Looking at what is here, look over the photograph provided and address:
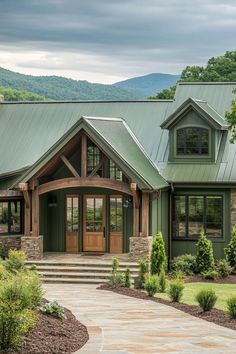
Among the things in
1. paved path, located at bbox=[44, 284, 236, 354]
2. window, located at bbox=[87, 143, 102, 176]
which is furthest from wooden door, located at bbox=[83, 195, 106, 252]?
paved path, located at bbox=[44, 284, 236, 354]

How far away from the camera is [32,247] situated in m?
27.4

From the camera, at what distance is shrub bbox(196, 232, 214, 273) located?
27.2 meters

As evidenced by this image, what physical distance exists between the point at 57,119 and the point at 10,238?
6305mm

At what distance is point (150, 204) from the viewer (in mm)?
27422

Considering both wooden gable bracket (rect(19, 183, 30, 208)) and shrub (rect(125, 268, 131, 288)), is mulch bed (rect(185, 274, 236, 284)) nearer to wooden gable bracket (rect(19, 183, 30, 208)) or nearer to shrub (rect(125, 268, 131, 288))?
shrub (rect(125, 268, 131, 288))

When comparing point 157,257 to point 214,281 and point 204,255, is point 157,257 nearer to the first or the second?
point 214,281

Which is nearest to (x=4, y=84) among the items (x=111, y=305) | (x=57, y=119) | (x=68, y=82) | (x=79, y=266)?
(x=68, y=82)

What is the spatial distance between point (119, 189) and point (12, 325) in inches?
580

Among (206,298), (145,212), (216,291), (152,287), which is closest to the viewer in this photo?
(206,298)

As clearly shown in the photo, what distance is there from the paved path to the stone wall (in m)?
7.60

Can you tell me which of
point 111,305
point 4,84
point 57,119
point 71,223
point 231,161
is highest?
point 4,84

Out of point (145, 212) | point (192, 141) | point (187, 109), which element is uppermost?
point (187, 109)

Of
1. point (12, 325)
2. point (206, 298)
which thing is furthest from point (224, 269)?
point (12, 325)

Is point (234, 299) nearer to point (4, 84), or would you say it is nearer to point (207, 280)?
point (207, 280)
